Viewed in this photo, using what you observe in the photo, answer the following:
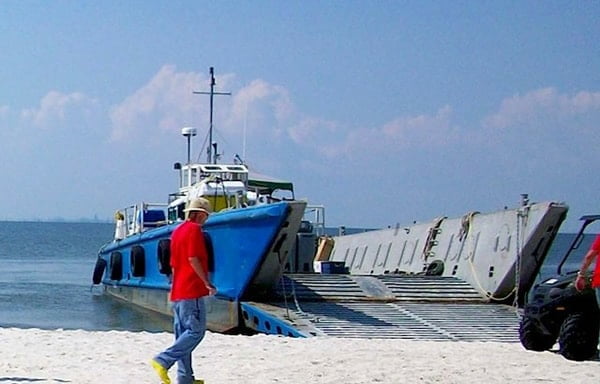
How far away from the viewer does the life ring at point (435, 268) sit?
2070cm

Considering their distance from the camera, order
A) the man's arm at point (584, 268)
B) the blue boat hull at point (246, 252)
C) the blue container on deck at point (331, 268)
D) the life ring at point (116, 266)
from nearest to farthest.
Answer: the man's arm at point (584, 268)
the blue boat hull at point (246, 252)
the blue container on deck at point (331, 268)
the life ring at point (116, 266)

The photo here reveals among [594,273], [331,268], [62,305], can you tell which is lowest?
[62,305]

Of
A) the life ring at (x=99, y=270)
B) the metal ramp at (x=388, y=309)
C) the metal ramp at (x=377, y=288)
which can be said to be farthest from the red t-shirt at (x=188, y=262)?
the life ring at (x=99, y=270)

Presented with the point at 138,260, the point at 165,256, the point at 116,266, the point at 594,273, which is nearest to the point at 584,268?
the point at 594,273

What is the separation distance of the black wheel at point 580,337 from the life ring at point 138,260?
14.5 meters

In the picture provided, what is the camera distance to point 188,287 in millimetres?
8594

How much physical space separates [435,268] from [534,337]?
8.84m

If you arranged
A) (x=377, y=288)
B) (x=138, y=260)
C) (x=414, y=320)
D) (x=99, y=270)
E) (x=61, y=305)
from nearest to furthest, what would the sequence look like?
1. (x=414, y=320)
2. (x=377, y=288)
3. (x=138, y=260)
4. (x=61, y=305)
5. (x=99, y=270)

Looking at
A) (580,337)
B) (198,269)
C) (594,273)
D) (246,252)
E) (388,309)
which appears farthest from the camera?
(246,252)

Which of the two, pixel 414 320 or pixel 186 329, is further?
pixel 414 320

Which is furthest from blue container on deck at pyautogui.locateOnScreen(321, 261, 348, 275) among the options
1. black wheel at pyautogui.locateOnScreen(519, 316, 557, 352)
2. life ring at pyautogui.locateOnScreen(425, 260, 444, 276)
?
black wheel at pyautogui.locateOnScreen(519, 316, 557, 352)

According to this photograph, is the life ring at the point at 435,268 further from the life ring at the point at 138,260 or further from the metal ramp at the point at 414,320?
the life ring at the point at 138,260

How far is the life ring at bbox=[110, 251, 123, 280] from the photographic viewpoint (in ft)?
93.5

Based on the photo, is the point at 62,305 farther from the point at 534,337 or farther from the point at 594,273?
the point at 594,273
